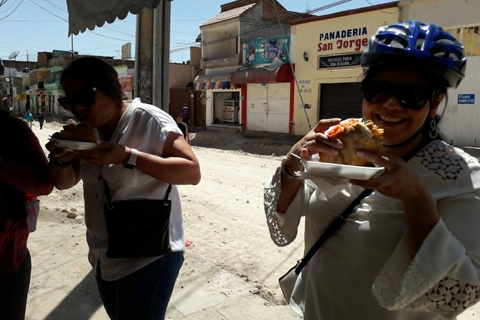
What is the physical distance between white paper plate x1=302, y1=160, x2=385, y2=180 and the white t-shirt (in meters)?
0.95

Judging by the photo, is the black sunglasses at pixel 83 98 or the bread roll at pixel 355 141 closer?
the bread roll at pixel 355 141

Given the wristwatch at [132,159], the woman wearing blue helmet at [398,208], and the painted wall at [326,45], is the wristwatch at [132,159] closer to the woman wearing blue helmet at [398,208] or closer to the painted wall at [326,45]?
the woman wearing blue helmet at [398,208]

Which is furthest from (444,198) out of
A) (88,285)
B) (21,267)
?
(88,285)

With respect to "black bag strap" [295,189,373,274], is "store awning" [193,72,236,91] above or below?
above

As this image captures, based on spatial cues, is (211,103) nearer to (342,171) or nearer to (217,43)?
(217,43)

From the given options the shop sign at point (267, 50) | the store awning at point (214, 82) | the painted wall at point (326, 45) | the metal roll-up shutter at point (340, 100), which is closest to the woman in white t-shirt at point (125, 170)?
the painted wall at point (326, 45)

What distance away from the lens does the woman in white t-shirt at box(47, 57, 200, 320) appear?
188cm

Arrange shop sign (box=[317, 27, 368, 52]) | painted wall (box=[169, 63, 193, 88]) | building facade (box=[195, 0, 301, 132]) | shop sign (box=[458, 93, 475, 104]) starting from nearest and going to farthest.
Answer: shop sign (box=[458, 93, 475, 104]) → shop sign (box=[317, 27, 368, 52]) → building facade (box=[195, 0, 301, 132]) → painted wall (box=[169, 63, 193, 88])

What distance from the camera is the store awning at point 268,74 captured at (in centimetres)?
1920

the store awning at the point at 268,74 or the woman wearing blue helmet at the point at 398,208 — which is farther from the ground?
the store awning at the point at 268,74

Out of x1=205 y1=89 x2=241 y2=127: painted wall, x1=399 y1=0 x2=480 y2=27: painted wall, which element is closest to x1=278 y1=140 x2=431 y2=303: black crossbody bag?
x1=399 y1=0 x2=480 y2=27: painted wall

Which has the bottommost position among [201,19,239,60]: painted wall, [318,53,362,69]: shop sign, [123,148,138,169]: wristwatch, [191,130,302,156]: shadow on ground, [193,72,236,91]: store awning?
[191,130,302,156]: shadow on ground

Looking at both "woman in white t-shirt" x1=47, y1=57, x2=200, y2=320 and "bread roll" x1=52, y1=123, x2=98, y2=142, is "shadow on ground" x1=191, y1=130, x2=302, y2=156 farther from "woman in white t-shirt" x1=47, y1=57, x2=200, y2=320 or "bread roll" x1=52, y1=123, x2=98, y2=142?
"bread roll" x1=52, y1=123, x2=98, y2=142

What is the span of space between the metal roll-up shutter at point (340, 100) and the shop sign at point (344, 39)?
153 cm
